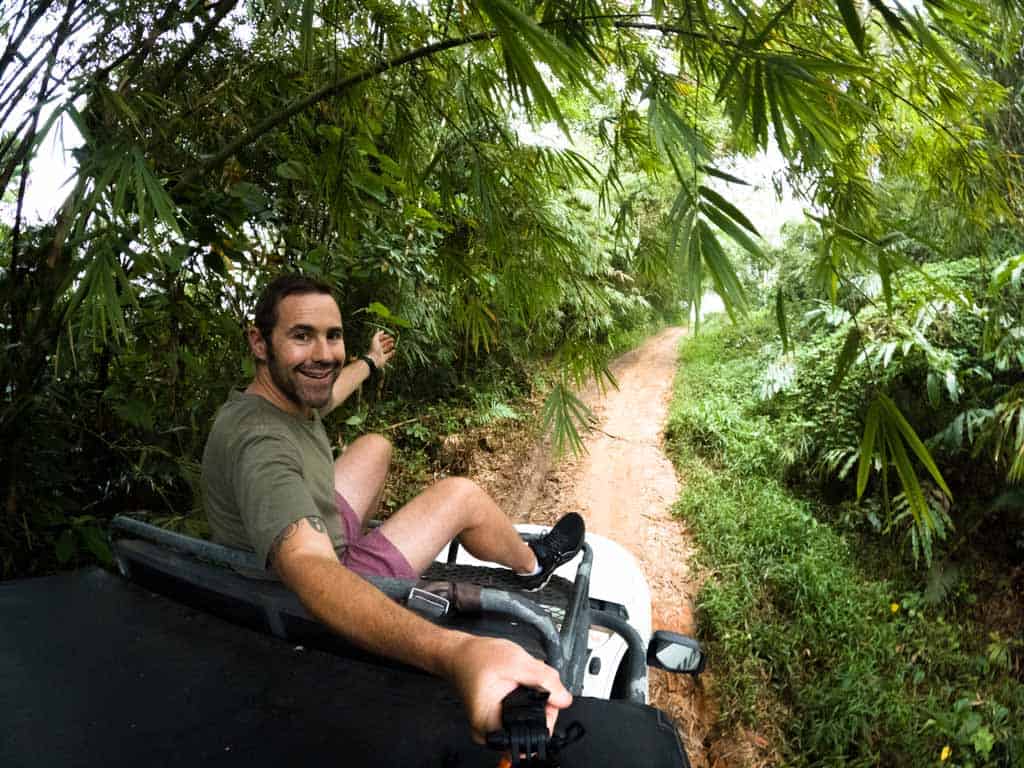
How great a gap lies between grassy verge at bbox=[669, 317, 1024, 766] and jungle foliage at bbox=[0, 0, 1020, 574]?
5.12 ft

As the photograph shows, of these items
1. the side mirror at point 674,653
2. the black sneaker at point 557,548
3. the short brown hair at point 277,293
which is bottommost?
the side mirror at point 674,653

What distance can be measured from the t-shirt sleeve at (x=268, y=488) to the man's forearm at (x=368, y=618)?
0.12 meters

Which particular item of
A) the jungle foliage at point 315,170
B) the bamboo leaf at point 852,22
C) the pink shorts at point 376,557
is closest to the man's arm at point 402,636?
the pink shorts at point 376,557

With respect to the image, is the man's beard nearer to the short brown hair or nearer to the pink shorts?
the short brown hair

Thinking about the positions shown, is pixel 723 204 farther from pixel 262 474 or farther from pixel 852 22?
pixel 262 474

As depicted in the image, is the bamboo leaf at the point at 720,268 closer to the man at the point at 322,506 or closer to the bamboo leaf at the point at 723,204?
the bamboo leaf at the point at 723,204

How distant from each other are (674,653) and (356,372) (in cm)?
156

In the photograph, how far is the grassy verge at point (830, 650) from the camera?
2939mm

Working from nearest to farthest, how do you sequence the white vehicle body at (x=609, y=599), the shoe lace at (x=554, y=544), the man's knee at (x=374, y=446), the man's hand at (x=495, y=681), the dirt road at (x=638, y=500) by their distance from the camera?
the man's hand at (x=495, y=681) < the white vehicle body at (x=609, y=599) < the shoe lace at (x=554, y=544) < the man's knee at (x=374, y=446) < the dirt road at (x=638, y=500)

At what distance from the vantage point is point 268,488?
1.32m

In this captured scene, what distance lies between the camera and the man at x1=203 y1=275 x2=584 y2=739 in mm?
976

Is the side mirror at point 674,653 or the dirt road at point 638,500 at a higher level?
the side mirror at point 674,653

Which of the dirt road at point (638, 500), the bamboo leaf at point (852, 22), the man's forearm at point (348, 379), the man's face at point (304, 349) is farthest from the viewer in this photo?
the dirt road at point (638, 500)

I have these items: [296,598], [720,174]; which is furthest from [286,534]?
[720,174]
